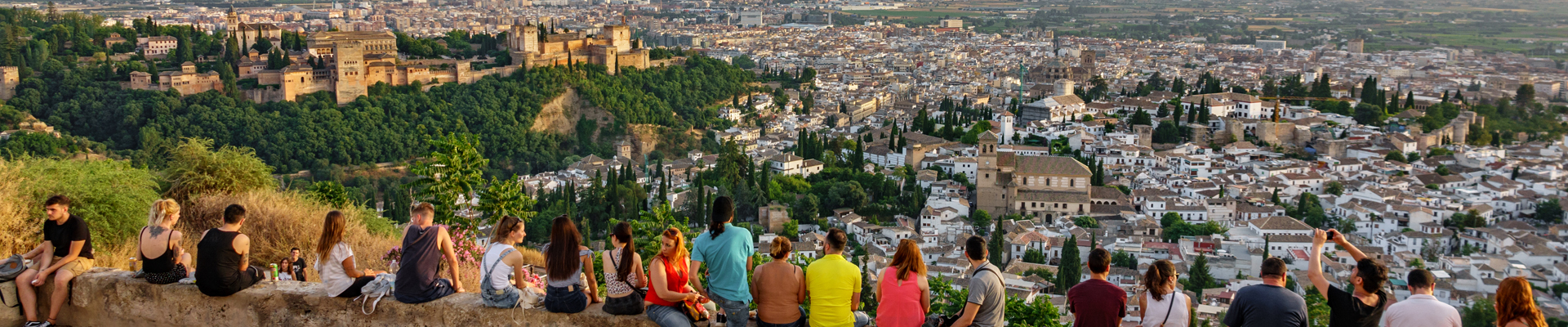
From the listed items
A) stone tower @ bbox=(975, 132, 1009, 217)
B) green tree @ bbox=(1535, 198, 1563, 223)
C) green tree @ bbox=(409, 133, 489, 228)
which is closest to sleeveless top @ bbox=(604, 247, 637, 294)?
green tree @ bbox=(409, 133, 489, 228)

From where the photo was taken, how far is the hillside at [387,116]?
30.7 metres

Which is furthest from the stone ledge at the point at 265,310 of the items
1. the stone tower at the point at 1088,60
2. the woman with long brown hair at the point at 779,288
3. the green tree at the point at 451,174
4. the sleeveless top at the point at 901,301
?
the stone tower at the point at 1088,60

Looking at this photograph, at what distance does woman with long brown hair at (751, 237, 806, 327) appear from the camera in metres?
4.34

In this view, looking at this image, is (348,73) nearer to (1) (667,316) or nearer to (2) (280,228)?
(2) (280,228)

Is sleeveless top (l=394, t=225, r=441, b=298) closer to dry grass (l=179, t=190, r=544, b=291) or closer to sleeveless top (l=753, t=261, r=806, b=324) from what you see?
sleeveless top (l=753, t=261, r=806, b=324)

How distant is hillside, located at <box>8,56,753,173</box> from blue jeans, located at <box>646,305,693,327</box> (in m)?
24.4

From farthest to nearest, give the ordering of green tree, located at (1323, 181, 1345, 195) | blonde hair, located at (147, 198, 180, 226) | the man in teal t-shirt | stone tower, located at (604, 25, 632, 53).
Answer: stone tower, located at (604, 25, 632, 53)
green tree, located at (1323, 181, 1345, 195)
blonde hair, located at (147, 198, 180, 226)
the man in teal t-shirt

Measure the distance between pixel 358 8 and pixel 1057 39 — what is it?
186ft

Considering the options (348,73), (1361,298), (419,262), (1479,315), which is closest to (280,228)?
(419,262)

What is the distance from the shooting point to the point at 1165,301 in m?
4.20

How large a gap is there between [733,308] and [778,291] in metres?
0.23

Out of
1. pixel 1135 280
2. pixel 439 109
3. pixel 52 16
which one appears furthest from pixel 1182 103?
pixel 52 16

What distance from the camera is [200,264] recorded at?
4.79m

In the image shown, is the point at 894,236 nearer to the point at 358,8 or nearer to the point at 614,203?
the point at 614,203
